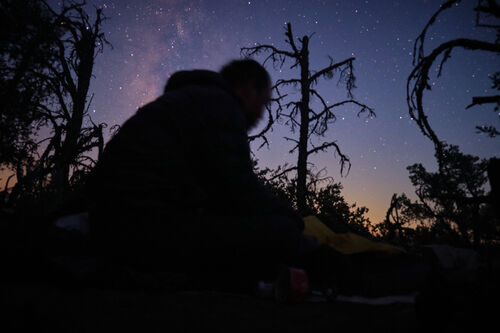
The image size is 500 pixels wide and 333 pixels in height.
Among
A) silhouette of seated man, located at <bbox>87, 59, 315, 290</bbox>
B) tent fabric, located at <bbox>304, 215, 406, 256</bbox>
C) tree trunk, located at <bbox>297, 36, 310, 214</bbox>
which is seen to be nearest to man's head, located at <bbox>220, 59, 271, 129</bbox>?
silhouette of seated man, located at <bbox>87, 59, 315, 290</bbox>

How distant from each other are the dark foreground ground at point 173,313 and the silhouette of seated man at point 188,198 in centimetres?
22

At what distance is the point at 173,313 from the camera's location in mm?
1577

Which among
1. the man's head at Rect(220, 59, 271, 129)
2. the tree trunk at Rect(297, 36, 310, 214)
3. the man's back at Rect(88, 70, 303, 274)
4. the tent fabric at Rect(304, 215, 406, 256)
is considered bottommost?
the tent fabric at Rect(304, 215, 406, 256)

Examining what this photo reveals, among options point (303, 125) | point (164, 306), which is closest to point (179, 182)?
point (164, 306)

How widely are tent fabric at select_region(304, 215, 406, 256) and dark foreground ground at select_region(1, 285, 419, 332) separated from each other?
54 centimetres

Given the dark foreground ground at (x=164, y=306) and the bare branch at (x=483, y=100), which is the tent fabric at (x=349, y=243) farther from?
the bare branch at (x=483, y=100)

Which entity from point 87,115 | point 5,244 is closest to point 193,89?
point 5,244

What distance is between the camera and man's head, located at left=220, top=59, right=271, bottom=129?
9.27 feet

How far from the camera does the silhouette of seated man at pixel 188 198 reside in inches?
68.9

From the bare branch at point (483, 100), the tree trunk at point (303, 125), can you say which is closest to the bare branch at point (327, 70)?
the tree trunk at point (303, 125)

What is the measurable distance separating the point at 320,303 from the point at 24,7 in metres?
12.6

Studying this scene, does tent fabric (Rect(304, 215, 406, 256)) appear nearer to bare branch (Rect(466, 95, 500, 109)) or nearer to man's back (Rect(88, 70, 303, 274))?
man's back (Rect(88, 70, 303, 274))

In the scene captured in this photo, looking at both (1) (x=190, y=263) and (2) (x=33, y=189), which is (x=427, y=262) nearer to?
(1) (x=190, y=263)

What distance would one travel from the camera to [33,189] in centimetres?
672
